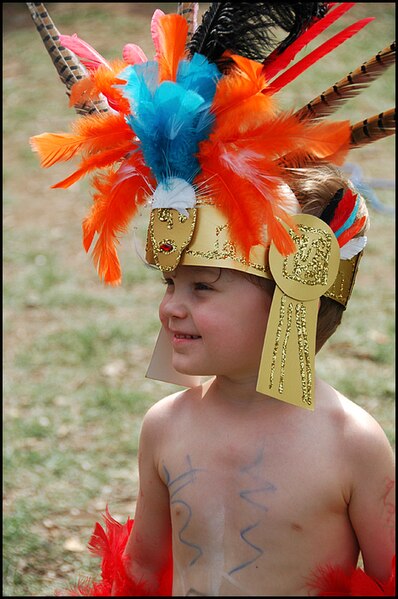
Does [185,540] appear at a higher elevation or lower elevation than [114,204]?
lower

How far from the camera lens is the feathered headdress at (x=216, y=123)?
6.36 ft

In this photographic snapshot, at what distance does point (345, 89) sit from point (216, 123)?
12.0 inches

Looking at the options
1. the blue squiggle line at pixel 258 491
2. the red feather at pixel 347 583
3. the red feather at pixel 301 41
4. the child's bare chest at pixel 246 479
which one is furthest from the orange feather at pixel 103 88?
the red feather at pixel 347 583

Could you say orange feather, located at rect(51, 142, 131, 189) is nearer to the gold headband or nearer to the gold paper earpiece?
the gold headband

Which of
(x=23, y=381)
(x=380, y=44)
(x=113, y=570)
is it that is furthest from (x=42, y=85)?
(x=113, y=570)

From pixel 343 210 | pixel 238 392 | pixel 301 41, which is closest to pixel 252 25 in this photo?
pixel 301 41

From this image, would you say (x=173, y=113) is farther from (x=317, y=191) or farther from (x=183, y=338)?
(x=183, y=338)

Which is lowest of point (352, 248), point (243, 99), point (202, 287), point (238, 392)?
point (238, 392)

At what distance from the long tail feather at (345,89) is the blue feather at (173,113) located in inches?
8.8

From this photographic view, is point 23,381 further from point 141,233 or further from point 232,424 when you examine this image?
point 232,424

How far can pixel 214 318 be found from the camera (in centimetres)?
202

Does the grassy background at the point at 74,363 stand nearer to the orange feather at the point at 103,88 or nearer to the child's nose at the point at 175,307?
the orange feather at the point at 103,88

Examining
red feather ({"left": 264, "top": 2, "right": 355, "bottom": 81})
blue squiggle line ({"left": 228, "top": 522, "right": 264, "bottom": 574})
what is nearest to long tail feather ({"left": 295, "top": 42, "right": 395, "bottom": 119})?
red feather ({"left": 264, "top": 2, "right": 355, "bottom": 81})

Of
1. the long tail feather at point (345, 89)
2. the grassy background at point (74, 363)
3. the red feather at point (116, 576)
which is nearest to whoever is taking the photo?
the long tail feather at point (345, 89)
